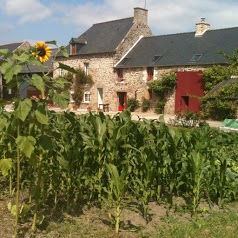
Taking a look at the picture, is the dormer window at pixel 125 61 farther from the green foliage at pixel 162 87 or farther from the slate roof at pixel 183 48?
the green foliage at pixel 162 87

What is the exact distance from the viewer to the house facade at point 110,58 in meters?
31.1

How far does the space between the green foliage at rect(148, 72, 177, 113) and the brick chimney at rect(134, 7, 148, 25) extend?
6.94 metres

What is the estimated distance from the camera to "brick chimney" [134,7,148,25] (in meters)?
31.9

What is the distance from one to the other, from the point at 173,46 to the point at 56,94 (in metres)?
27.2

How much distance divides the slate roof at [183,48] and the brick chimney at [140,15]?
1.55 metres

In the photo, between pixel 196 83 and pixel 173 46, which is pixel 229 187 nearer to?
pixel 196 83

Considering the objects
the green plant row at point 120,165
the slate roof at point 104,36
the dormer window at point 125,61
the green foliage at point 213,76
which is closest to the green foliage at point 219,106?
the green foliage at point 213,76

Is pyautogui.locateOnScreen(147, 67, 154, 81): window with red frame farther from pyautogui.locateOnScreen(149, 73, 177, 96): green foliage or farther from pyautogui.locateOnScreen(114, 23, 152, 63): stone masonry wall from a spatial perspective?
pyautogui.locateOnScreen(114, 23, 152, 63): stone masonry wall

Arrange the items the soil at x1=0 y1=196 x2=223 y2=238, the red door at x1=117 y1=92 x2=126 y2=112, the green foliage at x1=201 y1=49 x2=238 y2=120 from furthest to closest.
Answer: the red door at x1=117 y1=92 x2=126 y2=112 → the green foliage at x1=201 y1=49 x2=238 y2=120 → the soil at x1=0 y1=196 x2=223 y2=238

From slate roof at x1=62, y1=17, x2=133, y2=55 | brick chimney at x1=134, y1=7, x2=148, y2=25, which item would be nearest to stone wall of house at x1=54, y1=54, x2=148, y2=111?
slate roof at x1=62, y1=17, x2=133, y2=55

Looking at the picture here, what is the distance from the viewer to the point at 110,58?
A: 103 feet

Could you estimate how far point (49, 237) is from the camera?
3.56 metres

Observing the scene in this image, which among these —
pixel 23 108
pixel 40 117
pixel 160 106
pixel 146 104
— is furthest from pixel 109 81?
pixel 23 108

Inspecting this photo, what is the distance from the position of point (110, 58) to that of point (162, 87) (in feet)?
19.5
